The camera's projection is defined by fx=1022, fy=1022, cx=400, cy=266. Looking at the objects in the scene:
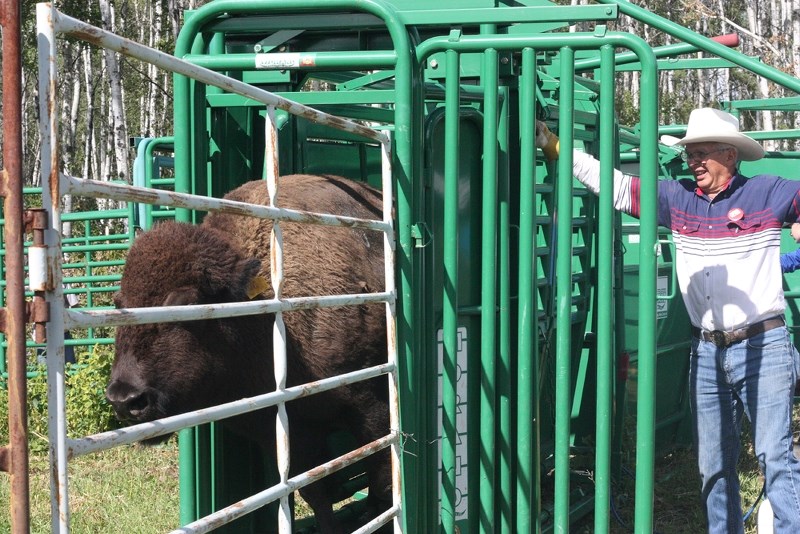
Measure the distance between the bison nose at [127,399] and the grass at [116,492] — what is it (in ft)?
4.98

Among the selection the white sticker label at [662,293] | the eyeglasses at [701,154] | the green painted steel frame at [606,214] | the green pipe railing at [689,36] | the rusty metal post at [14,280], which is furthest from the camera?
the white sticker label at [662,293]

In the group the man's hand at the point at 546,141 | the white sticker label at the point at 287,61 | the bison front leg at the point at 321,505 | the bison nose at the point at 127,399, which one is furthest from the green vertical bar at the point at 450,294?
the bison nose at the point at 127,399

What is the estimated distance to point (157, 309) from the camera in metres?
2.67

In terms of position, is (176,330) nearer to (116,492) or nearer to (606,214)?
(606,214)

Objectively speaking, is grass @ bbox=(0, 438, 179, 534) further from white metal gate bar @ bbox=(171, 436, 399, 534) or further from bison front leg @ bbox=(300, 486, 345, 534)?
white metal gate bar @ bbox=(171, 436, 399, 534)

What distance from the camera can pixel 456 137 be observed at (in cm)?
386

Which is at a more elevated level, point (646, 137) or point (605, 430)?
point (646, 137)

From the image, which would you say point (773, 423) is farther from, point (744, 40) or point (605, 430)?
point (744, 40)

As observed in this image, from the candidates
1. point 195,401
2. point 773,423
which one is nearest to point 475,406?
point 195,401

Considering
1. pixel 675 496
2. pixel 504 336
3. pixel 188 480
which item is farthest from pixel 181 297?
pixel 675 496

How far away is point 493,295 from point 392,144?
694 mm

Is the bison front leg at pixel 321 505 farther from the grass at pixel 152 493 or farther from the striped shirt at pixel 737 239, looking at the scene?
the striped shirt at pixel 737 239

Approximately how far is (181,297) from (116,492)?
3027 millimetres

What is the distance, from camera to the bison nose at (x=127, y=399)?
12.1 feet
